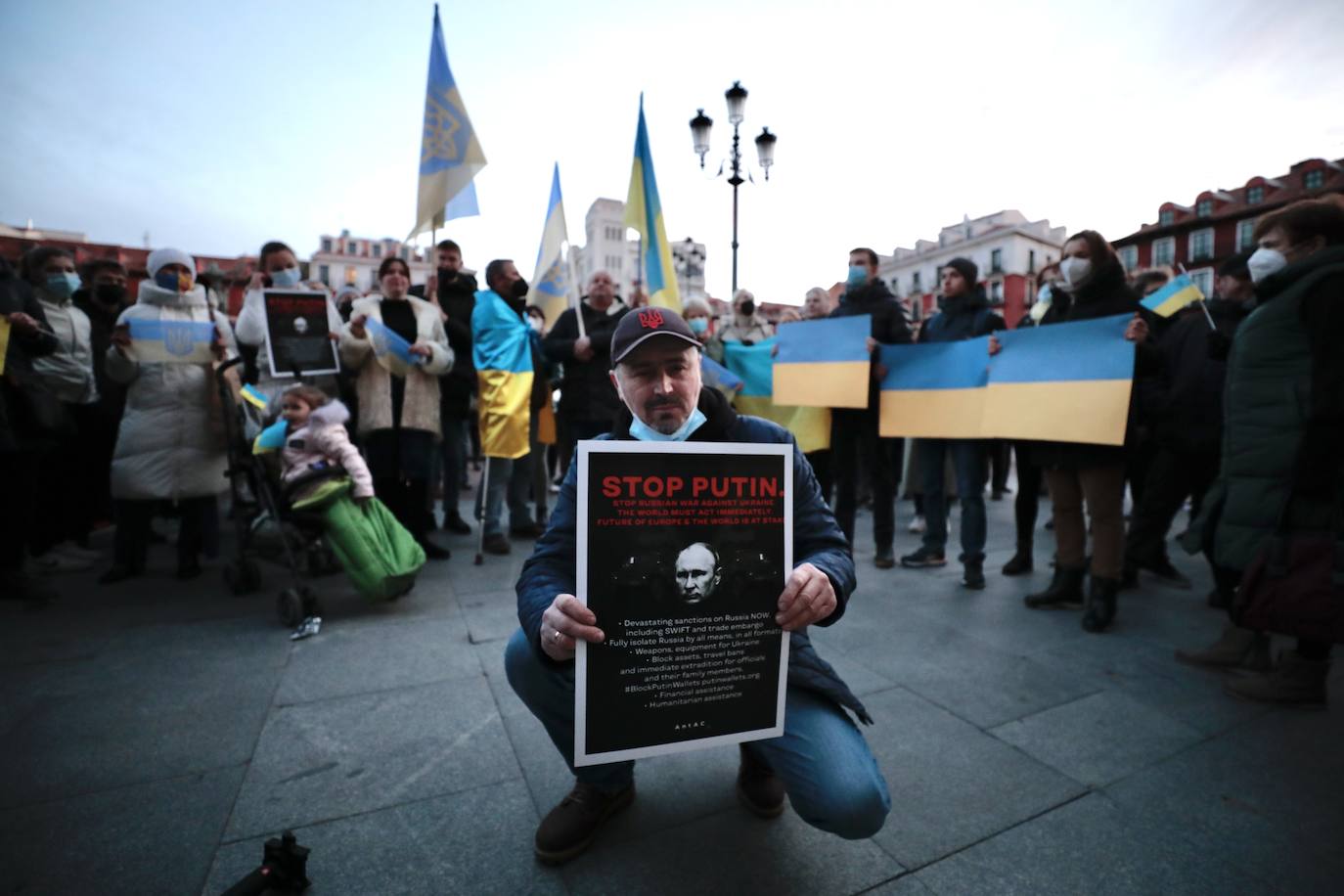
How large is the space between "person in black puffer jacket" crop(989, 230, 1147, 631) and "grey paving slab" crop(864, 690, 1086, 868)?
1.77 meters

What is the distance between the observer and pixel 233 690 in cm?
279

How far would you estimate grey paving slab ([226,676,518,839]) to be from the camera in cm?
202

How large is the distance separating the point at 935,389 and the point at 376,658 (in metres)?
4.19

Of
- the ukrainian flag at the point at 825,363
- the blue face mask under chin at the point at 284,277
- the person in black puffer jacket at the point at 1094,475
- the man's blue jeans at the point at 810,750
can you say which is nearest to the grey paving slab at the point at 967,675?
the person in black puffer jacket at the point at 1094,475

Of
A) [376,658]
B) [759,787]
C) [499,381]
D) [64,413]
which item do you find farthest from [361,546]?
[759,787]

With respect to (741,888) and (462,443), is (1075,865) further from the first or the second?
(462,443)

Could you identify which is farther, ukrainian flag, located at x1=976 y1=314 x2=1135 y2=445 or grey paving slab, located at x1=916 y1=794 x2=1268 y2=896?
ukrainian flag, located at x1=976 y1=314 x2=1135 y2=445

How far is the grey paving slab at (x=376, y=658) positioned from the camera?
2.87m

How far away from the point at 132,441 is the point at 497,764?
12.7 feet

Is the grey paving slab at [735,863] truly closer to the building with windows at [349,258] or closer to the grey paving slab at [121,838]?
the grey paving slab at [121,838]

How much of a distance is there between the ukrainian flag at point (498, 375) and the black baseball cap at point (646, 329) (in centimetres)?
350

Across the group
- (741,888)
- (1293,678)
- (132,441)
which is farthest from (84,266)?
(1293,678)

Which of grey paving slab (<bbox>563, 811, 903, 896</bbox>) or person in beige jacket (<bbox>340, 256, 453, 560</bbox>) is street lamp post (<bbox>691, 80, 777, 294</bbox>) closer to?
person in beige jacket (<bbox>340, 256, 453, 560</bbox>)

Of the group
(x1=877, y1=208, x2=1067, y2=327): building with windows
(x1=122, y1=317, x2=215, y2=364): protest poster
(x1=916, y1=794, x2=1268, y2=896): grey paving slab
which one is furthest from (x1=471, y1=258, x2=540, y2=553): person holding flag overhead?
(x1=877, y1=208, x2=1067, y2=327): building with windows
